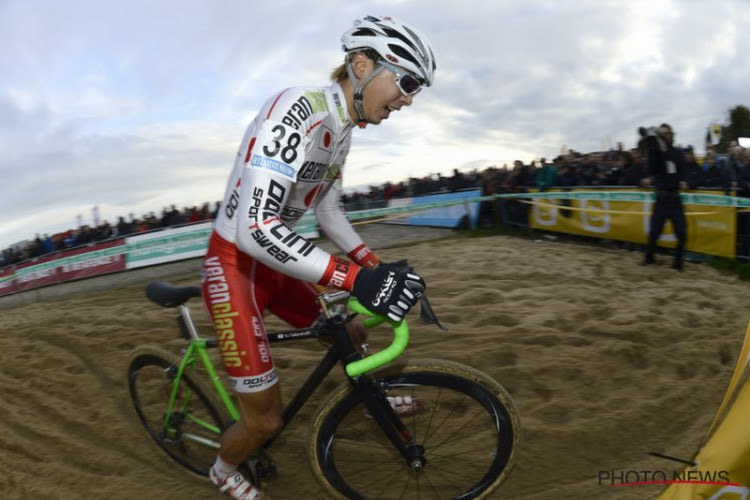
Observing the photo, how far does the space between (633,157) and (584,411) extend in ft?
26.7

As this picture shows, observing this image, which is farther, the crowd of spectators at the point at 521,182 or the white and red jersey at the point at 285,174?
the crowd of spectators at the point at 521,182

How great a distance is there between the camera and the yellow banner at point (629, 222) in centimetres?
886

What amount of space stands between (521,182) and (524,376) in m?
10.3

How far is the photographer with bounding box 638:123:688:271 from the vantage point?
8.38m

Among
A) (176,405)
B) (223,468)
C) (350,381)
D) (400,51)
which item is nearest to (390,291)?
(350,381)

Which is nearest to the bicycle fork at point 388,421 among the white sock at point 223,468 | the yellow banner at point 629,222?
the white sock at point 223,468

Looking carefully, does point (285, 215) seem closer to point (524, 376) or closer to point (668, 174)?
point (524, 376)

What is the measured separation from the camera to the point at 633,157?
10883 mm

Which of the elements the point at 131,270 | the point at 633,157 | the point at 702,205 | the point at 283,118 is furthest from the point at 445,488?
the point at 131,270

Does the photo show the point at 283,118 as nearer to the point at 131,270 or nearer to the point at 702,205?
the point at 702,205

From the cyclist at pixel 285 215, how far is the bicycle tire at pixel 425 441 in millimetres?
383

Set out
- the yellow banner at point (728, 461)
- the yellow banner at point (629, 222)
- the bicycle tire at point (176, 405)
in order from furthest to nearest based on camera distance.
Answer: the yellow banner at point (629, 222)
the bicycle tire at point (176, 405)
the yellow banner at point (728, 461)

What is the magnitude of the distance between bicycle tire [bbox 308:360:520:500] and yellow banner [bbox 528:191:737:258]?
7.33m

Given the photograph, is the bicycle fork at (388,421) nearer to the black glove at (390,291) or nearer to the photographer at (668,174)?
the black glove at (390,291)
